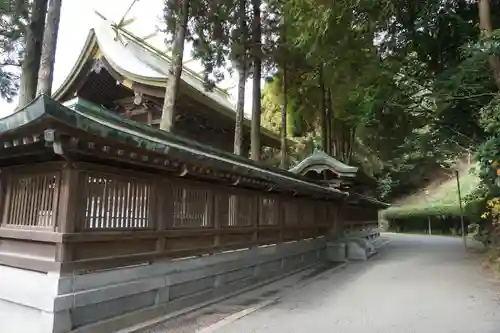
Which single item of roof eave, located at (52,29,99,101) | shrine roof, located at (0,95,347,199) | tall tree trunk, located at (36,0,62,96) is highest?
roof eave, located at (52,29,99,101)

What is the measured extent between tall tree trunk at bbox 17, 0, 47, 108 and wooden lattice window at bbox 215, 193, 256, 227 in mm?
4904

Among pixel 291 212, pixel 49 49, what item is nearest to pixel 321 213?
pixel 291 212

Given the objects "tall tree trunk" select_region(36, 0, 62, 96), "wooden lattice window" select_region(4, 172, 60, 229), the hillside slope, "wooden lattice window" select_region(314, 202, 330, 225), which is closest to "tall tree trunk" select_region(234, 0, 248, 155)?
"wooden lattice window" select_region(314, 202, 330, 225)

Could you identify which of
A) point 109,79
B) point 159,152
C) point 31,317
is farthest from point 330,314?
point 109,79

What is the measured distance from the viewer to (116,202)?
234 inches

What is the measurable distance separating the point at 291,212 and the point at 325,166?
3753mm

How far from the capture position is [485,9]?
998 cm

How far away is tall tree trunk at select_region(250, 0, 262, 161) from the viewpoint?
1400 centimetres

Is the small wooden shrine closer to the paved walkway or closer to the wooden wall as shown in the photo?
the paved walkway

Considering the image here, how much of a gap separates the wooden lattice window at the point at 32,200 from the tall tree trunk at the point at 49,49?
2362mm

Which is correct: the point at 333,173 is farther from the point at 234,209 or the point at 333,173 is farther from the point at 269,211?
the point at 234,209

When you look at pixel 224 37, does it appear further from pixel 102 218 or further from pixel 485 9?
pixel 102 218

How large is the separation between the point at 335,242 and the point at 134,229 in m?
11.2

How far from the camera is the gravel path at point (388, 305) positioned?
6.27 metres
